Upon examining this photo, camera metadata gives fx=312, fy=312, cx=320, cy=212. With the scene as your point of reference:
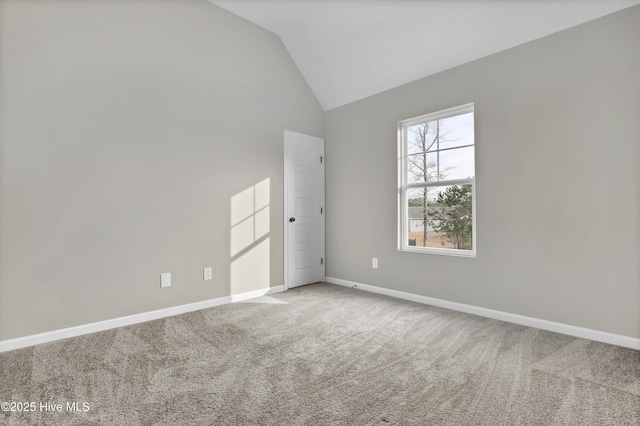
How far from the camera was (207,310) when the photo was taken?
3.28 m

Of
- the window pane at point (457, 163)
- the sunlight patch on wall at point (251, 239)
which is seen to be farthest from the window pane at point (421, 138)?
the sunlight patch on wall at point (251, 239)

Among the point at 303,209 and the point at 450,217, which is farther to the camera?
the point at 303,209

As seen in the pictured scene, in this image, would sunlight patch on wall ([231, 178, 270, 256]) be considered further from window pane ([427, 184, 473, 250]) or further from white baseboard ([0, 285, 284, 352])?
window pane ([427, 184, 473, 250])

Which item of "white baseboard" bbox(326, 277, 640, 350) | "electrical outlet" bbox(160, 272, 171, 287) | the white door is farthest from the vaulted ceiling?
"electrical outlet" bbox(160, 272, 171, 287)

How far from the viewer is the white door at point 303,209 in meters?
4.17

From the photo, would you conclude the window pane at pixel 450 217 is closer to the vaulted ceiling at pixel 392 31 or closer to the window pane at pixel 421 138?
the window pane at pixel 421 138

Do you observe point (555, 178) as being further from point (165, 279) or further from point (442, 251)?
point (165, 279)

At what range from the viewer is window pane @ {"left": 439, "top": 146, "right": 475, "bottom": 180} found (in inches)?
126

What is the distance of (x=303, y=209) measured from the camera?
4.37m

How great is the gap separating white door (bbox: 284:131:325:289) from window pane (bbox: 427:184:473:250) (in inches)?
63.7

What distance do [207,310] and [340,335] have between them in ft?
4.96

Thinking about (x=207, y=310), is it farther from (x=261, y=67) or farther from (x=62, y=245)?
(x=261, y=67)

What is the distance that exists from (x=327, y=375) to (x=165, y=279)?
1.97m

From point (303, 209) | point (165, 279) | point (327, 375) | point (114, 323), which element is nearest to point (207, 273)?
point (165, 279)
